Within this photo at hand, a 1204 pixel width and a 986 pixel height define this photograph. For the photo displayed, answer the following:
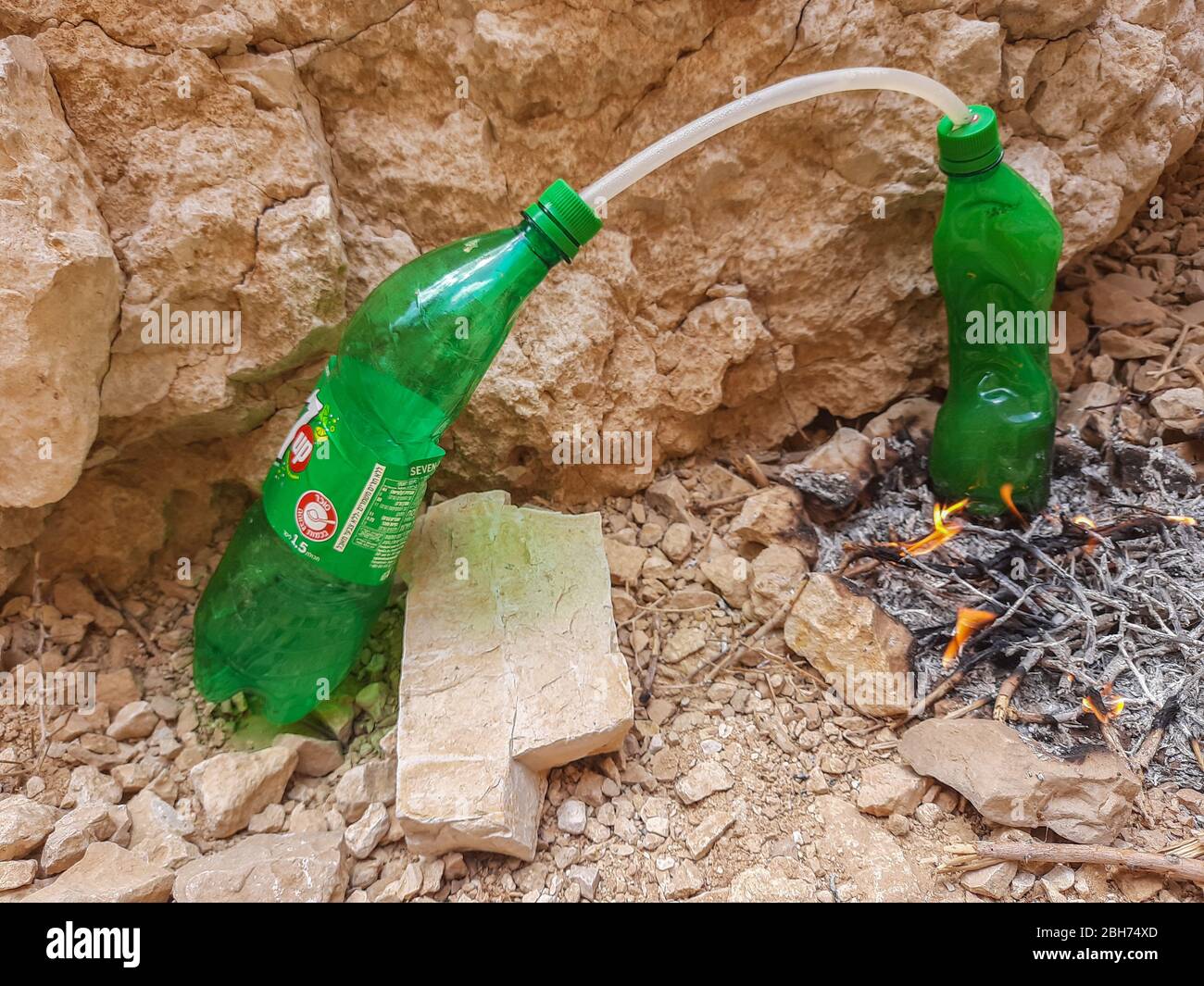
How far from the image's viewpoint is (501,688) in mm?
1227

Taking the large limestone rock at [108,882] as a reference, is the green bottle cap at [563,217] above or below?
above

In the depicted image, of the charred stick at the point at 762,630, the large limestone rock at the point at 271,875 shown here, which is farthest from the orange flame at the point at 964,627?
the large limestone rock at the point at 271,875

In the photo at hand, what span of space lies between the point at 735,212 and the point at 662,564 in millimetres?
798

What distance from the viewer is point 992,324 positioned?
4.94 ft

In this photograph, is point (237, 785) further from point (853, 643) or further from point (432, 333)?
point (853, 643)

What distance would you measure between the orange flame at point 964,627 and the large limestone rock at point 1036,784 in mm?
193

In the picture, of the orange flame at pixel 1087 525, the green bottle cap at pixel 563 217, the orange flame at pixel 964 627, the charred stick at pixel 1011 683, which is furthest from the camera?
the orange flame at pixel 1087 525

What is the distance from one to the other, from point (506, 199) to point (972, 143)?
2.95 feet

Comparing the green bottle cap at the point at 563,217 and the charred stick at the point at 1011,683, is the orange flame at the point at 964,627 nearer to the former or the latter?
the charred stick at the point at 1011,683

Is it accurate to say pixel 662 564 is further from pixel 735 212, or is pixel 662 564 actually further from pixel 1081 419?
pixel 1081 419

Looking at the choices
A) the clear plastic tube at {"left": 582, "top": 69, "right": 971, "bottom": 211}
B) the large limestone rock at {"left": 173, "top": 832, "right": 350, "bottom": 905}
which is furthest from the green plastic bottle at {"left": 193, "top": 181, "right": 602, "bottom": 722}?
the large limestone rock at {"left": 173, "top": 832, "right": 350, "bottom": 905}

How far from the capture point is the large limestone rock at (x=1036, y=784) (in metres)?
1.07

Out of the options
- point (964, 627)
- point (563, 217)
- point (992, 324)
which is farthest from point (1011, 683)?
point (563, 217)

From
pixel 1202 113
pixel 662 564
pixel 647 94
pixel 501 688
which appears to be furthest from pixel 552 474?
pixel 1202 113
